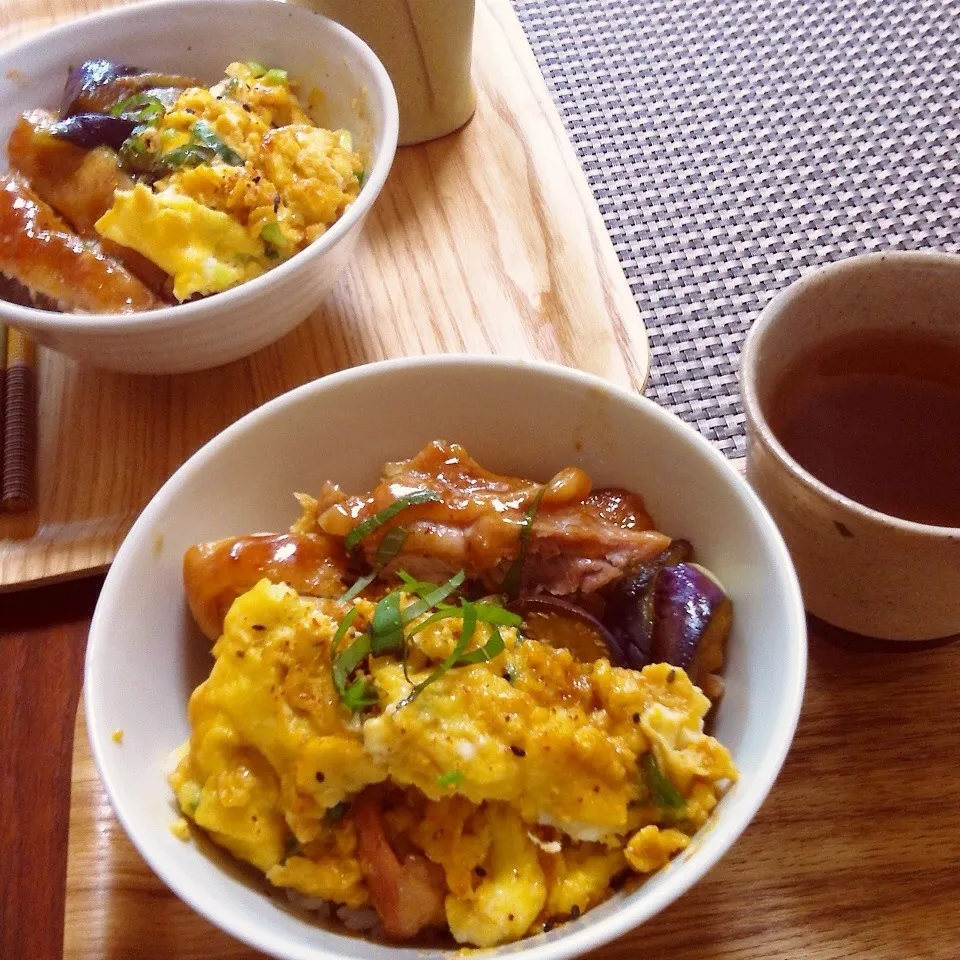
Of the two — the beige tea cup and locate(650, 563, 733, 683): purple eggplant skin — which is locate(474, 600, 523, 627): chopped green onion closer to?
locate(650, 563, 733, 683): purple eggplant skin

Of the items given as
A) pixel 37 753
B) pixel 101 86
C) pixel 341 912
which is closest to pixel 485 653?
pixel 341 912

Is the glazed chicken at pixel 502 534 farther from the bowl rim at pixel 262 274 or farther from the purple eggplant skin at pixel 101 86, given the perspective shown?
the purple eggplant skin at pixel 101 86

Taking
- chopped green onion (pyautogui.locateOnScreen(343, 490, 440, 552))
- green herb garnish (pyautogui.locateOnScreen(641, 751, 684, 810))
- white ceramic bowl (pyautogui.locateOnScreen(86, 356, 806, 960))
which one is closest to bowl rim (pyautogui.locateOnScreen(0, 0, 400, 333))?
white ceramic bowl (pyautogui.locateOnScreen(86, 356, 806, 960))

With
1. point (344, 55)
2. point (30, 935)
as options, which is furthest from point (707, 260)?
point (30, 935)

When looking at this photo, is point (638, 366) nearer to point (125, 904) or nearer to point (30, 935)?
point (125, 904)

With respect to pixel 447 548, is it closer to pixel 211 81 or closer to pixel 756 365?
pixel 756 365
